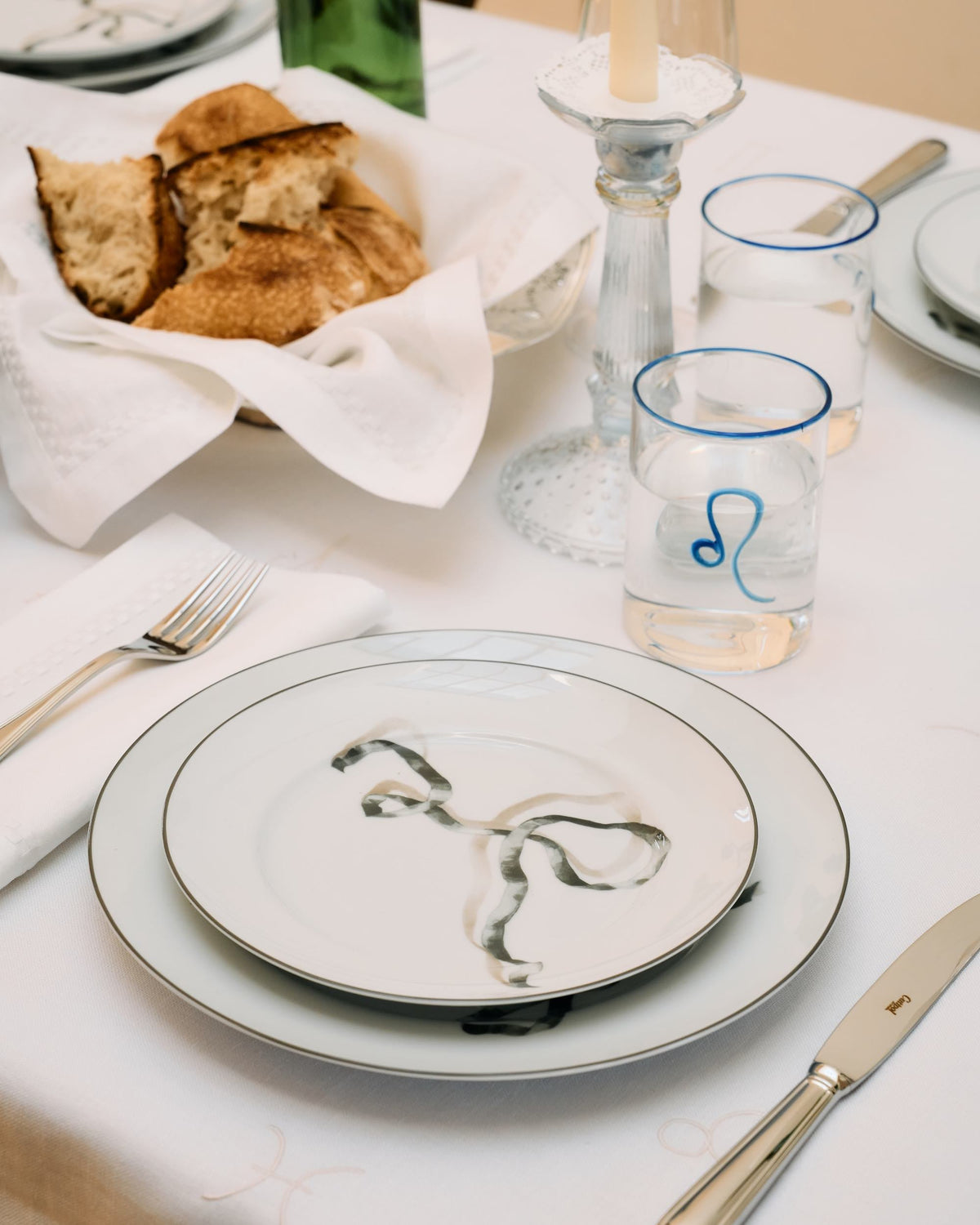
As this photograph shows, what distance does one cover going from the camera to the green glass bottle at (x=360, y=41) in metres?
1.05

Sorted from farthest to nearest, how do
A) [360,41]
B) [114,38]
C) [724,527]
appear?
[114,38] → [360,41] → [724,527]

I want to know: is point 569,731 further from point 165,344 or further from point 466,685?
point 165,344

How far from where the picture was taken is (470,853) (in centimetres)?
50

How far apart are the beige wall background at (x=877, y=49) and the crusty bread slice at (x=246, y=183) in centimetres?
214

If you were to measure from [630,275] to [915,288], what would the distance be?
0.28 m

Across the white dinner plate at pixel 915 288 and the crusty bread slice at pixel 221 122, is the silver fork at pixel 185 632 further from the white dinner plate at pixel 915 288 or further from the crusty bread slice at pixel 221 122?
the white dinner plate at pixel 915 288

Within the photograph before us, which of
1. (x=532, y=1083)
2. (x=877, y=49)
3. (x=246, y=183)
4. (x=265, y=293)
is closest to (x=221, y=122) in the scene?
(x=246, y=183)

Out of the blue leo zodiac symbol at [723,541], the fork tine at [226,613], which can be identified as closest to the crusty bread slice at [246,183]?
the fork tine at [226,613]

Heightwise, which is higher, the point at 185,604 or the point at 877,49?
the point at 185,604

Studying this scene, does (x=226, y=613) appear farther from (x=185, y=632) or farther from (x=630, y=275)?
(x=630, y=275)

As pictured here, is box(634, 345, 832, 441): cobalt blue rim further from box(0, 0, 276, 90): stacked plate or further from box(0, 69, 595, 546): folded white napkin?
box(0, 0, 276, 90): stacked plate

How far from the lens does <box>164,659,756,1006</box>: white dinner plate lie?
1.48ft

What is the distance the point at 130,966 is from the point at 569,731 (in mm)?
197

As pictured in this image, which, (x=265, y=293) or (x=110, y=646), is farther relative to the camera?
(x=265, y=293)
